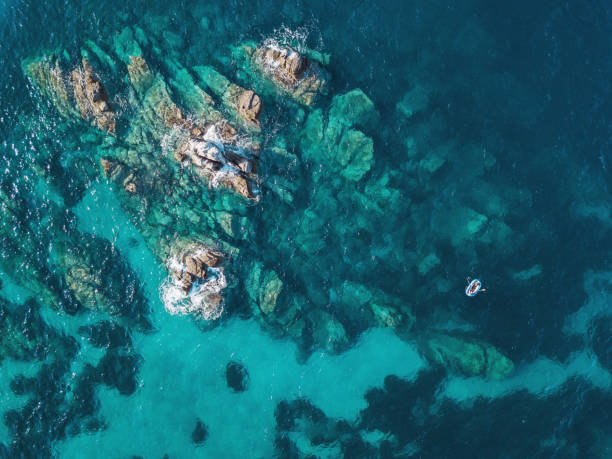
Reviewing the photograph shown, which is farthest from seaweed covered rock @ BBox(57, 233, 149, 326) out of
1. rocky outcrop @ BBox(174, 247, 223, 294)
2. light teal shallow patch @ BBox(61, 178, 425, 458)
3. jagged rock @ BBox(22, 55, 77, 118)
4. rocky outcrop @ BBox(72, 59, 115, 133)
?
jagged rock @ BBox(22, 55, 77, 118)

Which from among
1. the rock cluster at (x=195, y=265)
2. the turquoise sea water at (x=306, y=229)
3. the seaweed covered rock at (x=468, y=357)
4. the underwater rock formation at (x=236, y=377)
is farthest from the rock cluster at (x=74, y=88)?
the seaweed covered rock at (x=468, y=357)

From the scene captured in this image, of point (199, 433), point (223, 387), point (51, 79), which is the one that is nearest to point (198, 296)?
point (223, 387)

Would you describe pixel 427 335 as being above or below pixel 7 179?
below

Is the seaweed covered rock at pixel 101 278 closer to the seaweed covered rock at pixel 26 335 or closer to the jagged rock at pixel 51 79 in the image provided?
the seaweed covered rock at pixel 26 335

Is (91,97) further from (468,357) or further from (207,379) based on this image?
(468,357)

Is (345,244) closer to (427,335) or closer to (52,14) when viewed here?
(427,335)

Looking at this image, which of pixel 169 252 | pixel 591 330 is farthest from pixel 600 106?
pixel 169 252
